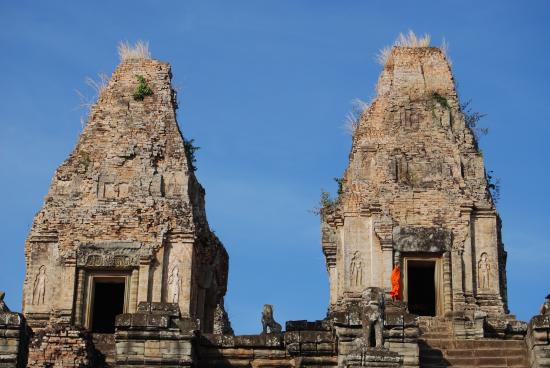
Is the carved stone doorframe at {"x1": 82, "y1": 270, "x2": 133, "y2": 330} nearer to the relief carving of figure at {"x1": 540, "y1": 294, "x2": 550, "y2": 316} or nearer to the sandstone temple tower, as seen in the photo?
the sandstone temple tower

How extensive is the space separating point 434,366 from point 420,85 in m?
11.8

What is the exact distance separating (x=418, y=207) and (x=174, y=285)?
6.28 m

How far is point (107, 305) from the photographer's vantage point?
39438 mm

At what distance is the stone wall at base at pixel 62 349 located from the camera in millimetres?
32812

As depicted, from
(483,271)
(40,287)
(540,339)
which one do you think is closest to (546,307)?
(540,339)

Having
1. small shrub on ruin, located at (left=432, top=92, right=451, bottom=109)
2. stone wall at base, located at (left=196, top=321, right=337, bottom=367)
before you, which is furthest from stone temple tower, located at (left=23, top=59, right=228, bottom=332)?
small shrub on ruin, located at (left=432, top=92, right=451, bottom=109)

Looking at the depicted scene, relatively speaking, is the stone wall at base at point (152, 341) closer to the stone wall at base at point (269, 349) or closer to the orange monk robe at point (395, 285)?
the stone wall at base at point (269, 349)

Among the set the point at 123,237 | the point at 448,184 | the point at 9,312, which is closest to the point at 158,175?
the point at 123,237

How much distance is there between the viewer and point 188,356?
28938mm

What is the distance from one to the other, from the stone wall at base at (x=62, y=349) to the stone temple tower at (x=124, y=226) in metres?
2.33

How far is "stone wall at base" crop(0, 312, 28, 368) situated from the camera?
94.0 feet

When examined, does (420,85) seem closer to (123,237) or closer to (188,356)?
(123,237)

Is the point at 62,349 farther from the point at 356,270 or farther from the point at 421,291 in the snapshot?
the point at 421,291

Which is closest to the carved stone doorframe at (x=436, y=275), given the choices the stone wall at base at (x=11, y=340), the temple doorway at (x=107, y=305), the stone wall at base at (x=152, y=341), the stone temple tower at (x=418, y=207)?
the stone temple tower at (x=418, y=207)
